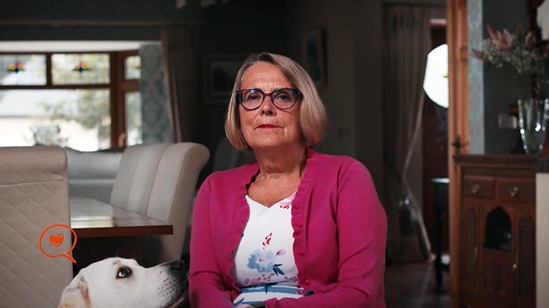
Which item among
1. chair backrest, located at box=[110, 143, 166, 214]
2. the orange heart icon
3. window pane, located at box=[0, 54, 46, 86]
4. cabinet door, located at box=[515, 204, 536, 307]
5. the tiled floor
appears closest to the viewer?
Answer: the orange heart icon

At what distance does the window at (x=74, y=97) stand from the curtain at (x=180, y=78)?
91 cm

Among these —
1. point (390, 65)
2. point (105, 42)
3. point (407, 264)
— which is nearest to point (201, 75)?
point (105, 42)

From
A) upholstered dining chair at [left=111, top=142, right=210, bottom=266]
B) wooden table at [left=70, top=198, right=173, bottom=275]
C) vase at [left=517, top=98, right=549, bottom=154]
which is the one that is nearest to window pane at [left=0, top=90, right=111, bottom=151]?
vase at [left=517, top=98, right=549, bottom=154]

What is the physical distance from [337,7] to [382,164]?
1.50 meters

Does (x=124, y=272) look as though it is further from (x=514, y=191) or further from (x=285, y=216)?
(x=514, y=191)

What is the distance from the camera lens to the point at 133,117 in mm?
11453

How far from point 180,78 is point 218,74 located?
464 millimetres

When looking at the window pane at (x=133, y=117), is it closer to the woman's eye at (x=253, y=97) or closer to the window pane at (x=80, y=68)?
the window pane at (x=80, y=68)

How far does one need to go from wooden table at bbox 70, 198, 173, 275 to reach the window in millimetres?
7638

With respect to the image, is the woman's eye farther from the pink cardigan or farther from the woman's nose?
the pink cardigan

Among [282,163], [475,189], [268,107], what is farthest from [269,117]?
[475,189]

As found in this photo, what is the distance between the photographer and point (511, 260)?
4805mm

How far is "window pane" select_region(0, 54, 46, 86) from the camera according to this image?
37.3ft

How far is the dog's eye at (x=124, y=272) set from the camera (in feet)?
5.73
